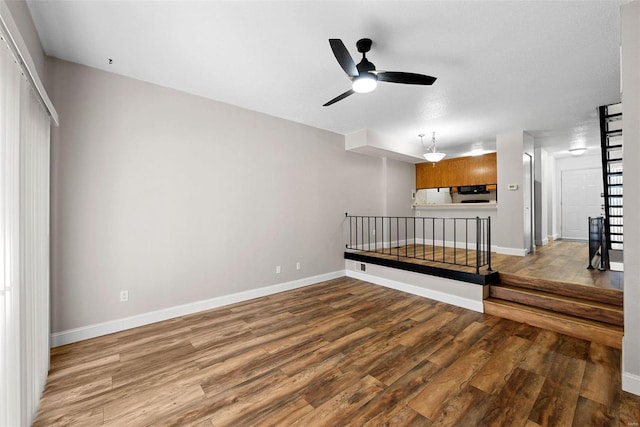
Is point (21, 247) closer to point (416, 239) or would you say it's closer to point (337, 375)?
point (337, 375)

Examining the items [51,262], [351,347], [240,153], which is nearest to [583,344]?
[351,347]

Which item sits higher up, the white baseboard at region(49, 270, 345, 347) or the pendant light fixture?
the pendant light fixture

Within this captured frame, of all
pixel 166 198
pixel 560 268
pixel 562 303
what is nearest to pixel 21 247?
pixel 166 198

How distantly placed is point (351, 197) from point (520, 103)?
3.11 m

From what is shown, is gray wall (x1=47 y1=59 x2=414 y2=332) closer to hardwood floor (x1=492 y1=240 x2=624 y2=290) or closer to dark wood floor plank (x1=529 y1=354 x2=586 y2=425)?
hardwood floor (x1=492 y1=240 x2=624 y2=290)

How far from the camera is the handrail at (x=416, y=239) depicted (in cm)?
523

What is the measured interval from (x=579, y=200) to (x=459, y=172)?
12.6 ft

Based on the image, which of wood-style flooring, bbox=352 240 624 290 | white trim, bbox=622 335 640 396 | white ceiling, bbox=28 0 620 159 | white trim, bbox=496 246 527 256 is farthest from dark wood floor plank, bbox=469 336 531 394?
white trim, bbox=496 246 527 256

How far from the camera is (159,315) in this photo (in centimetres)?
328

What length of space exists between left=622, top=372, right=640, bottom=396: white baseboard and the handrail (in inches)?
101

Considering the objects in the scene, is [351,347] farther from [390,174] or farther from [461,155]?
[461,155]

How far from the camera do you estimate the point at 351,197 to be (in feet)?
18.4

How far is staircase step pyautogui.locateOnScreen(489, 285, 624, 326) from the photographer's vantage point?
9.32ft

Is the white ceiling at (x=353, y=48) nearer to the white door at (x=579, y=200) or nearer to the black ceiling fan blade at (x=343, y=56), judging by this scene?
the black ceiling fan blade at (x=343, y=56)
